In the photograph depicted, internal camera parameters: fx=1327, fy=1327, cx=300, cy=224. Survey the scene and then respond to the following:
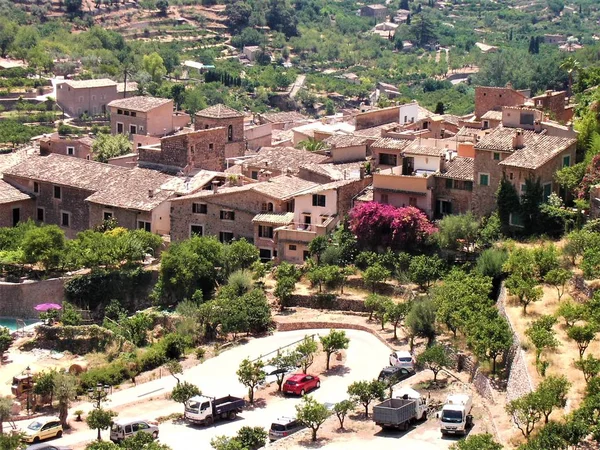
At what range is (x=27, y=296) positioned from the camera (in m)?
55.1

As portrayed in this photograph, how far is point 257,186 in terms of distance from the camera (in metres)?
56.7

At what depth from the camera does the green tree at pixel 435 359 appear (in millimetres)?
41031

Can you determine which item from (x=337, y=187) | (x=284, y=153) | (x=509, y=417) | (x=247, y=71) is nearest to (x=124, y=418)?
(x=509, y=417)

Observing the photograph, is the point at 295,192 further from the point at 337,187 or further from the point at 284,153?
the point at 284,153

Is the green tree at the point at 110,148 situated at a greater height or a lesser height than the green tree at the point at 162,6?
greater

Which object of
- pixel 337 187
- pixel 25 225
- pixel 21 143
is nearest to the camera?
pixel 337 187

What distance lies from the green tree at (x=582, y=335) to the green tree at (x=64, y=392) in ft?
50.6

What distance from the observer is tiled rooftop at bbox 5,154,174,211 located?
2340 inches

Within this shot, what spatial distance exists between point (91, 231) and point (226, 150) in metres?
10.7

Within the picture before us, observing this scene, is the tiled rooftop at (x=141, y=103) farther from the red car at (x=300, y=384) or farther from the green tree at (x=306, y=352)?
the red car at (x=300, y=384)

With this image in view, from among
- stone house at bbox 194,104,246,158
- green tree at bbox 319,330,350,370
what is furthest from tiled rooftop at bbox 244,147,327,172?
green tree at bbox 319,330,350,370

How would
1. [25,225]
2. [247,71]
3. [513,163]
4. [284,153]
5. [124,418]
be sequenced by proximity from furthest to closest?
[247,71] → [284,153] → [25,225] → [513,163] → [124,418]

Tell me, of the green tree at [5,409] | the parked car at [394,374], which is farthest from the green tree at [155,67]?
the green tree at [5,409]

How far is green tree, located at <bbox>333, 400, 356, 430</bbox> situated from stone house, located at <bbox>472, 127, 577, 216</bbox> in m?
15.9
